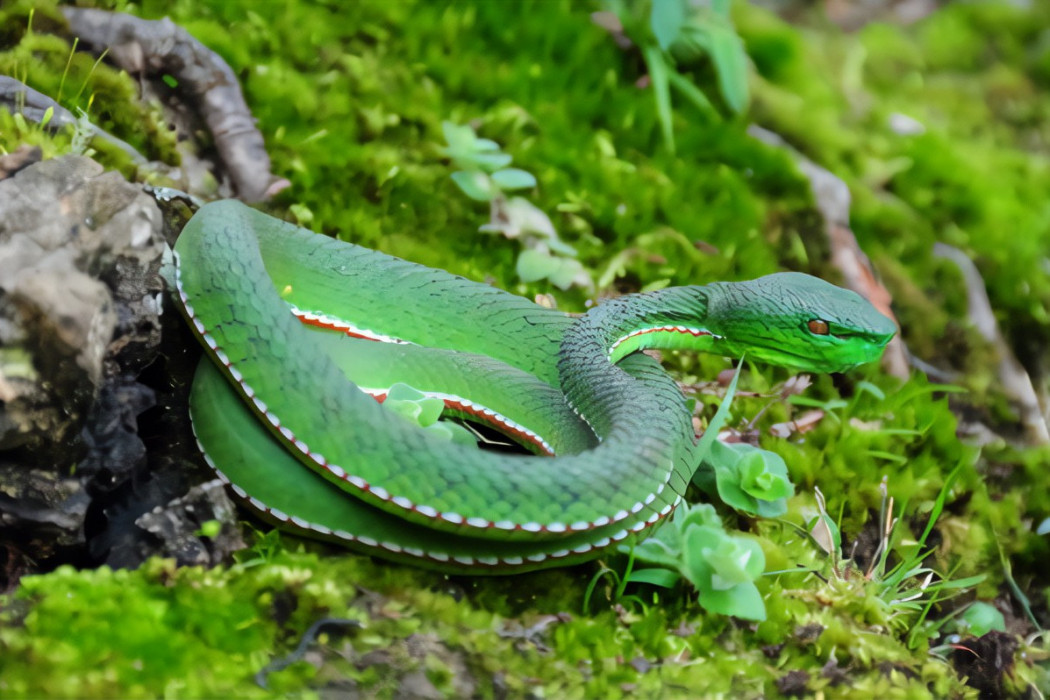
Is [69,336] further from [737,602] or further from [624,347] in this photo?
[737,602]

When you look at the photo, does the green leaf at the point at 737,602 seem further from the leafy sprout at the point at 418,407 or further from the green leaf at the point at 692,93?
the green leaf at the point at 692,93

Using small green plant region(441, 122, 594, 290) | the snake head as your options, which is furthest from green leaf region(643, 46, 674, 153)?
the snake head

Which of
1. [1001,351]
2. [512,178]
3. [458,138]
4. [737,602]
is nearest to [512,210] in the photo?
[512,178]

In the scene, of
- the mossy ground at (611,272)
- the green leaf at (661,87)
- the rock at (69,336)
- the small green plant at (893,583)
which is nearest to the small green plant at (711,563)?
the mossy ground at (611,272)

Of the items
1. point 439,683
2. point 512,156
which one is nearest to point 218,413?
point 439,683

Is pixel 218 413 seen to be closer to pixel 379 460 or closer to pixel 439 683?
pixel 379 460
